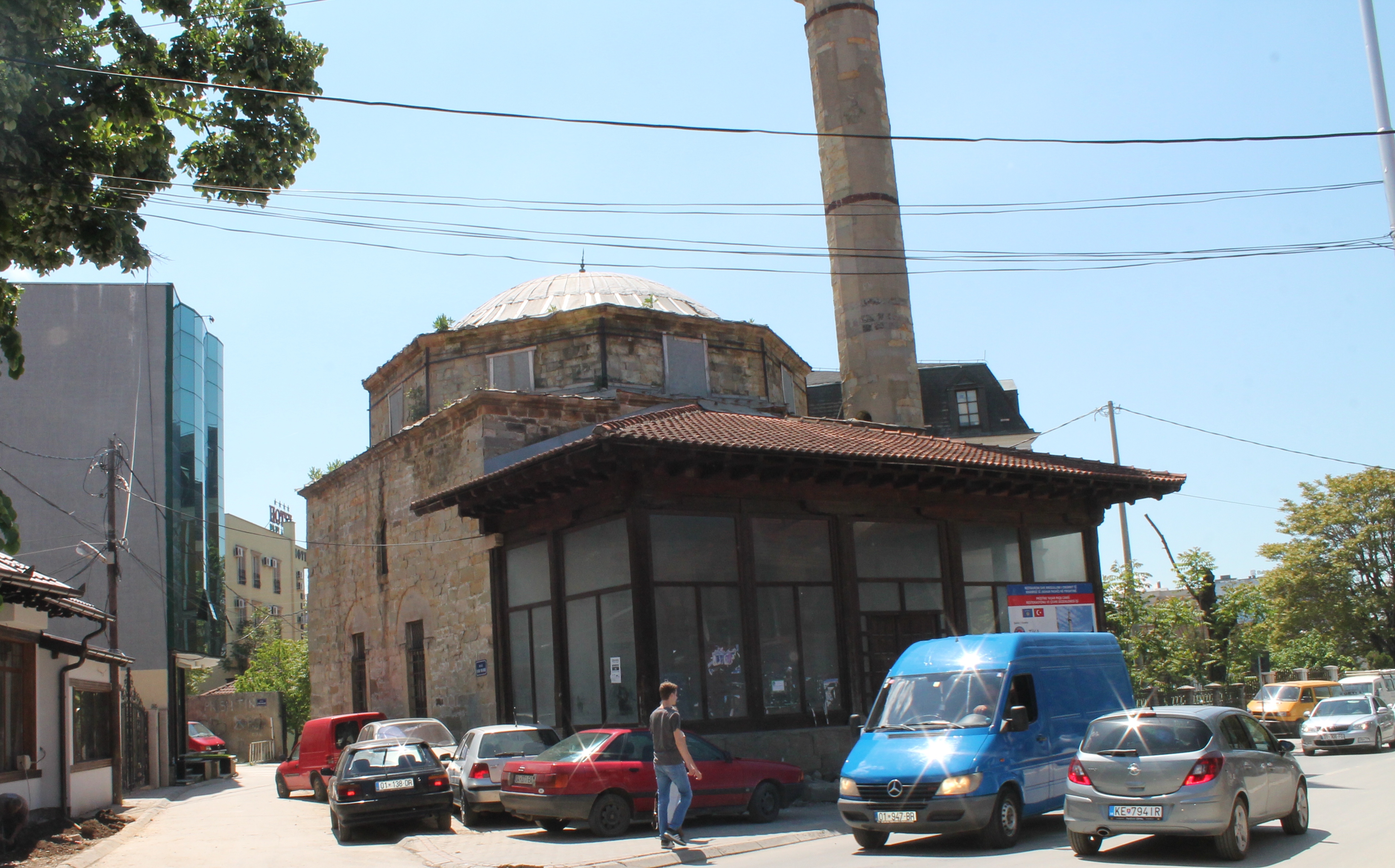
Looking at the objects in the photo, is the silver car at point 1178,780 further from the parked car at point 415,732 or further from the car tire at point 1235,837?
the parked car at point 415,732

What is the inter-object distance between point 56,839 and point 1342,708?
23.6m

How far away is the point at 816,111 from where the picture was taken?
29.2 metres

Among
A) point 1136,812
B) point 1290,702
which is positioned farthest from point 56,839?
point 1290,702

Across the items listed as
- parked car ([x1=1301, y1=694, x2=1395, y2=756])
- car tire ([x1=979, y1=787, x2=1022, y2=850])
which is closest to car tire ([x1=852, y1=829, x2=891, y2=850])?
car tire ([x1=979, y1=787, x2=1022, y2=850])

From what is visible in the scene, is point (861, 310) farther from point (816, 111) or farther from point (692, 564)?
point (692, 564)

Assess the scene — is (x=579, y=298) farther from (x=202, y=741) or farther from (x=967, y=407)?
(x=967, y=407)

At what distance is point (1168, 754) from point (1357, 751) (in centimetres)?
1704

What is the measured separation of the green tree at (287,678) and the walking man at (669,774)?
38.2m

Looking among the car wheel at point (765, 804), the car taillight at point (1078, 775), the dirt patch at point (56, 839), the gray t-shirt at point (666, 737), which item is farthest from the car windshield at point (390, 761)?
the car taillight at point (1078, 775)

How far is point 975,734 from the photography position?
10.9 meters

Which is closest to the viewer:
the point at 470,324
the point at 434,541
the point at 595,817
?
the point at 595,817

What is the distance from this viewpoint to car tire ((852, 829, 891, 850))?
10.8 metres

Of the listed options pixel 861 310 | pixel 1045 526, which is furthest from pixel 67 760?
pixel 861 310

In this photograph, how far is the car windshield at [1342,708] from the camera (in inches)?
910
